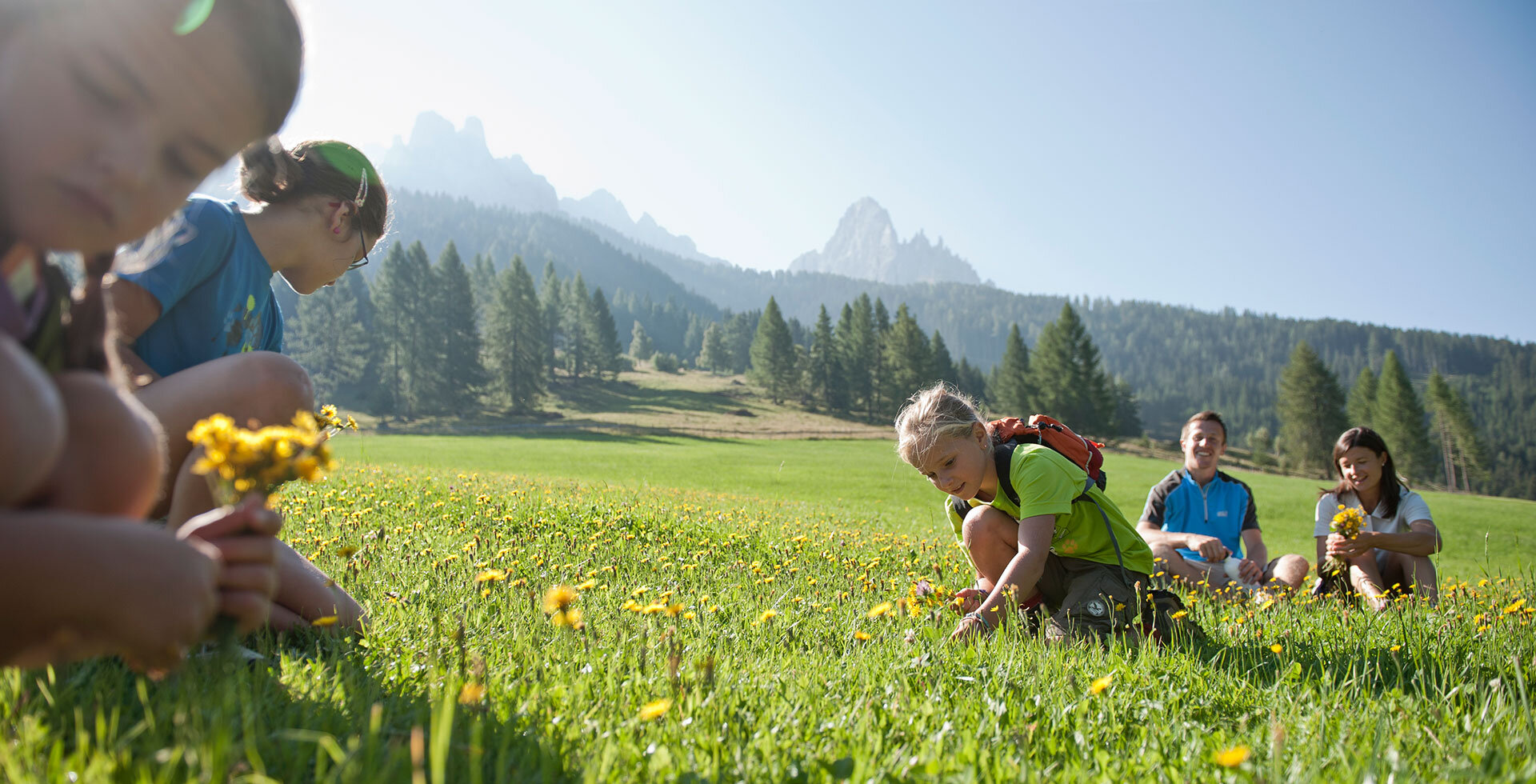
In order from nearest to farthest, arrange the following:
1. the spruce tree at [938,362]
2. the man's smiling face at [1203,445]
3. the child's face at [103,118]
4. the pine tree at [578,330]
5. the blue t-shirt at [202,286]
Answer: the child's face at [103,118] → the blue t-shirt at [202,286] → the man's smiling face at [1203,445] → the spruce tree at [938,362] → the pine tree at [578,330]

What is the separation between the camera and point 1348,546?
460cm

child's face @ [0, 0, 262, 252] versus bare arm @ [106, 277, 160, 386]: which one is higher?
child's face @ [0, 0, 262, 252]

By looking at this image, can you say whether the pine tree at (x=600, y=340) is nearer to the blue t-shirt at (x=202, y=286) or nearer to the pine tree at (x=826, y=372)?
the pine tree at (x=826, y=372)

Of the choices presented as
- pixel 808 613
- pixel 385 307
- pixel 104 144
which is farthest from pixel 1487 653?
pixel 385 307

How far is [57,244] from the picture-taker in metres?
1.07

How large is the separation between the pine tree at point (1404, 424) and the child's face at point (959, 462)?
70.4 m

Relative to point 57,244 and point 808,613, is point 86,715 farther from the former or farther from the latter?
point 808,613

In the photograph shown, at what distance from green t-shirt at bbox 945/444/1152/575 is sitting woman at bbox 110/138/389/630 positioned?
113 inches

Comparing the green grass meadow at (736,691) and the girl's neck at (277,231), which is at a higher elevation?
the girl's neck at (277,231)

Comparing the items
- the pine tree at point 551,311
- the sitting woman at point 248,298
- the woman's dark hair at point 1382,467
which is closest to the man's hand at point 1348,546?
the woman's dark hair at point 1382,467

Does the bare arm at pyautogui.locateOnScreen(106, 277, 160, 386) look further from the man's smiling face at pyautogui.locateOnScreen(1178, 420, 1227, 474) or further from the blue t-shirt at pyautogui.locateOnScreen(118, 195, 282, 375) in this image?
the man's smiling face at pyautogui.locateOnScreen(1178, 420, 1227, 474)

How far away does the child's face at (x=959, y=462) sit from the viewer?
3596 mm

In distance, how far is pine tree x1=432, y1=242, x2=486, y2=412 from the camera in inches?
2274

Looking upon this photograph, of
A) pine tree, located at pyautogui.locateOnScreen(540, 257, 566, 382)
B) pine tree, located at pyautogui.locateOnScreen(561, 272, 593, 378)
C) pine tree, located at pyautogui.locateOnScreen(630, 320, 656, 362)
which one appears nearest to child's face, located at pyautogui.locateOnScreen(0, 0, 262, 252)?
pine tree, located at pyautogui.locateOnScreen(540, 257, 566, 382)
